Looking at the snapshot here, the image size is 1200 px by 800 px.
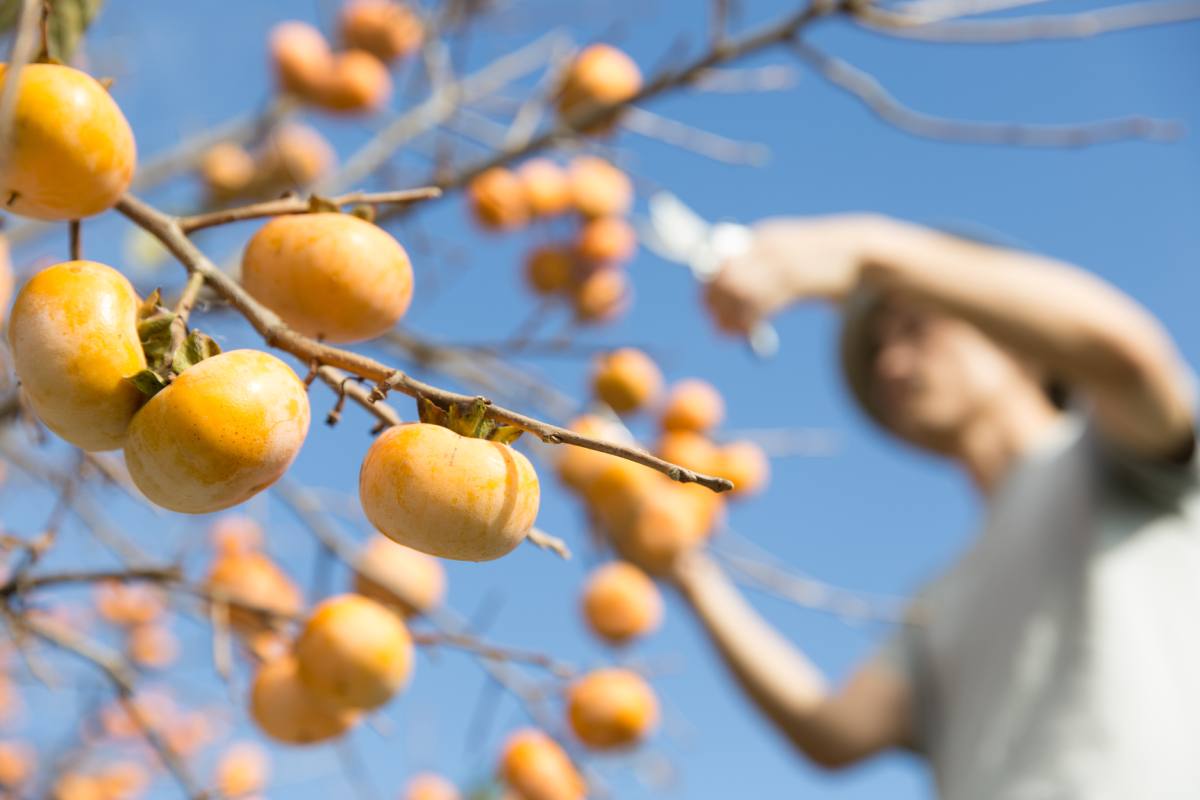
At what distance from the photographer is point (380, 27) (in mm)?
1850

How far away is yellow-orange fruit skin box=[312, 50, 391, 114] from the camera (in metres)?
1.80

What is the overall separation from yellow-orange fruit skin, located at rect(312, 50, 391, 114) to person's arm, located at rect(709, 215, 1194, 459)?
2.60 feet

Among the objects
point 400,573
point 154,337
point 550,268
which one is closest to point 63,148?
point 154,337

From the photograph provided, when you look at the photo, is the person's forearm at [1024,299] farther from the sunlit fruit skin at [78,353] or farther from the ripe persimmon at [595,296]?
the sunlit fruit skin at [78,353]

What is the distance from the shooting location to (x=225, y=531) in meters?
1.78

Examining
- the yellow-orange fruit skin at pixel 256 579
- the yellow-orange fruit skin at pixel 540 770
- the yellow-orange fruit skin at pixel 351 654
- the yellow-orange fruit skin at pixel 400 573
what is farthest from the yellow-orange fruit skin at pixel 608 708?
the yellow-orange fruit skin at pixel 351 654

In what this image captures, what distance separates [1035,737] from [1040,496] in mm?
447

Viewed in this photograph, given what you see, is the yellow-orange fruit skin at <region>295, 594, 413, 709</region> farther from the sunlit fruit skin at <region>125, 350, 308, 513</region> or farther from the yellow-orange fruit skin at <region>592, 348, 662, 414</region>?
the yellow-orange fruit skin at <region>592, 348, 662, 414</region>

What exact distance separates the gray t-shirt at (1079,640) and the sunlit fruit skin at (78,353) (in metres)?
1.34

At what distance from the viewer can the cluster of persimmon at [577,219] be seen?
A: 1757 millimetres

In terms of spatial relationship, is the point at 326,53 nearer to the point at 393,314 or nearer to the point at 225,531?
the point at 225,531

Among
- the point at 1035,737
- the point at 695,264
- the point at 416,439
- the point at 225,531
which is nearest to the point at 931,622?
the point at 1035,737

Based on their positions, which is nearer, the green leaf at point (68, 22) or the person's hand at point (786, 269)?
the green leaf at point (68, 22)

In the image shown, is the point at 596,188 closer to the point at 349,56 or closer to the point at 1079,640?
the point at 349,56
